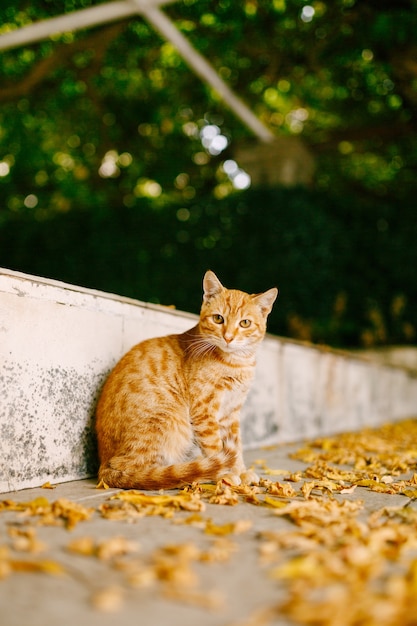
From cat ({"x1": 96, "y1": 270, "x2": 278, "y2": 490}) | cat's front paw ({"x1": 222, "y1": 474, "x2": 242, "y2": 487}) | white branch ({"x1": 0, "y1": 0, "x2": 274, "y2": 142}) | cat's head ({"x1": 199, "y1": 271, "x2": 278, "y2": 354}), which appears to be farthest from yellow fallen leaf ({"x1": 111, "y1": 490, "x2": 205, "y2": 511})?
white branch ({"x1": 0, "y1": 0, "x2": 274, "y2": 142})

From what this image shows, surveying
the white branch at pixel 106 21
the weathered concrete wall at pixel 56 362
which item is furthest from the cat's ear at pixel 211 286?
the white branch at pixel 106 21

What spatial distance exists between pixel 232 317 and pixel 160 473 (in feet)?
3.12

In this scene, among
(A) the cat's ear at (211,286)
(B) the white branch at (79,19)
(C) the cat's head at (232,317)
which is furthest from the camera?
(B) the white branch at (79,19)

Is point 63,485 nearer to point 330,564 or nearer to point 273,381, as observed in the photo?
point 330,564

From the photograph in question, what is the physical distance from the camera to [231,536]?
1.77 metres

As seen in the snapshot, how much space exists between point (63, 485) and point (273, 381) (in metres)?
2.42

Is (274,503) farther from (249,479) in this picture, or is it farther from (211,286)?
(211,286)

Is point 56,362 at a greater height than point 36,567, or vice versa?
point 56,362

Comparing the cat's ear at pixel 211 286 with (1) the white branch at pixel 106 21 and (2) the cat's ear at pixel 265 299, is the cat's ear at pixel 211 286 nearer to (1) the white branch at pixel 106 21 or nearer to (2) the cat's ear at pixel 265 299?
(2) the cat's ear at pixel 265 299

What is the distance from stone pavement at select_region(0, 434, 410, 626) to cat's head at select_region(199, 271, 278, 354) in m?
0.95

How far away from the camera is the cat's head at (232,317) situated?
2838 mm

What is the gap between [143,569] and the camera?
54.7 inches

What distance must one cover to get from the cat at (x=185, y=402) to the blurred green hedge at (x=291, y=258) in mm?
4132

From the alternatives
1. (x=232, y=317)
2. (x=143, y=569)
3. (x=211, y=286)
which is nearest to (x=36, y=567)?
A: (x=143, y=569)
